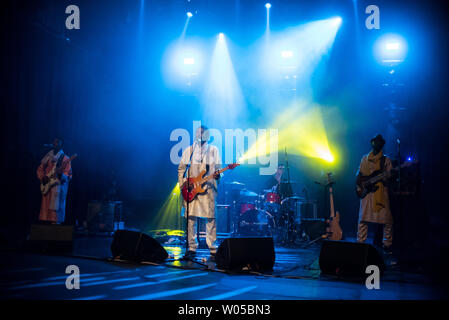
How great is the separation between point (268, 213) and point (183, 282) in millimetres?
5612

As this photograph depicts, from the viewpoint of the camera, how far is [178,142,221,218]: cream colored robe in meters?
6.18

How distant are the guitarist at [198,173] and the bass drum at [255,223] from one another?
321 centimetres

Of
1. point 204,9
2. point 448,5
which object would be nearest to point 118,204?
point 204,9

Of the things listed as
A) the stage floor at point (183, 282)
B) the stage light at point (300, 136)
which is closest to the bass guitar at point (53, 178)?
the stage floor at point (183, 282)

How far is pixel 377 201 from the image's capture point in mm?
6730

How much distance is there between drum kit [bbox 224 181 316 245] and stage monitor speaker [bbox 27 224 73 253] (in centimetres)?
451

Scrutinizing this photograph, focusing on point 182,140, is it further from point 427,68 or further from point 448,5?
point 448,5

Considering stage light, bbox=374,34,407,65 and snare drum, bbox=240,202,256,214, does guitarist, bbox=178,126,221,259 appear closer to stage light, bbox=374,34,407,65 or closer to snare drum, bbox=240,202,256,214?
snare drum, bbox=240,202,256,214

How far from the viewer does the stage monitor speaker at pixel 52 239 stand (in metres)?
6.29
